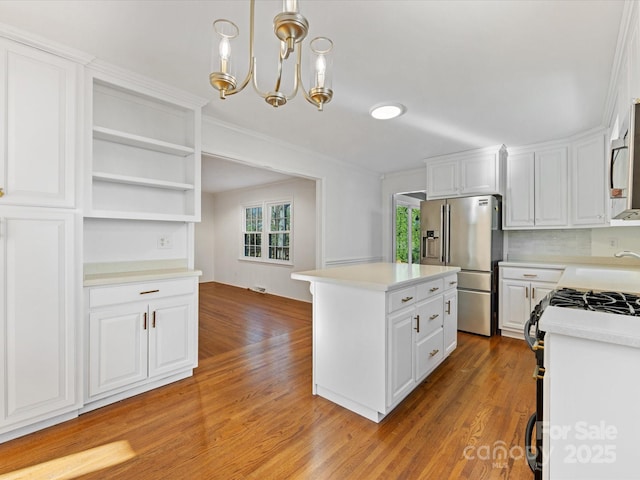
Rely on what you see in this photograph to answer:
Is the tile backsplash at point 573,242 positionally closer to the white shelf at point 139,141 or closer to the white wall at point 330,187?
the white wall at point 330,187

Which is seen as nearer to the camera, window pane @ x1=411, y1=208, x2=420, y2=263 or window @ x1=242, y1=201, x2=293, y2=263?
window pane @ x1=411, y1=208, x2=420, y2=263

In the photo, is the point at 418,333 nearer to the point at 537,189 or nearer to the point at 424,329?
the point at 424,329

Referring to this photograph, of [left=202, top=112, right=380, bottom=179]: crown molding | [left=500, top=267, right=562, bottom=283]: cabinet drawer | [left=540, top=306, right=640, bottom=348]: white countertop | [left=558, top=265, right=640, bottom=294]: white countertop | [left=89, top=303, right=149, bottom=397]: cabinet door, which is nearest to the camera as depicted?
[left=540, top=306, right=640, bottom=348]: white countertop

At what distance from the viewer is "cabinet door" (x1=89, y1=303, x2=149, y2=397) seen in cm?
210

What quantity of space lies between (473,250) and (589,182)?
137 centimetres

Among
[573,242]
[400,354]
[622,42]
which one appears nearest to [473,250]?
[573,242]

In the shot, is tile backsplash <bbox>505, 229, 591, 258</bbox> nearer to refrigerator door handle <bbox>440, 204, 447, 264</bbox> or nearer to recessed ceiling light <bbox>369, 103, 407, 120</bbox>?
refrigerator door handle <bbox>440, 204, 447, 264</bbox>

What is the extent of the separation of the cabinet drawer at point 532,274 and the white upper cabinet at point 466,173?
3.22 feet

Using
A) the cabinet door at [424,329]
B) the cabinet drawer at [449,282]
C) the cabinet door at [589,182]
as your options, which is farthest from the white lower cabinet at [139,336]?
the cabinet door at [589,182]

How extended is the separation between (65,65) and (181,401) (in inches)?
94.2

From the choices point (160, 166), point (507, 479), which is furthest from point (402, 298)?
point (160, 166)

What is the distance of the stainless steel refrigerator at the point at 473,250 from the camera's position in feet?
12.1

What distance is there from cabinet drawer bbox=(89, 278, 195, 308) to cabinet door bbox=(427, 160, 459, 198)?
11.1 ft

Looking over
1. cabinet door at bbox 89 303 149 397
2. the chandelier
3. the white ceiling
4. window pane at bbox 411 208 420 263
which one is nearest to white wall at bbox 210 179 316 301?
window pane at bbox 411 208 420 263
